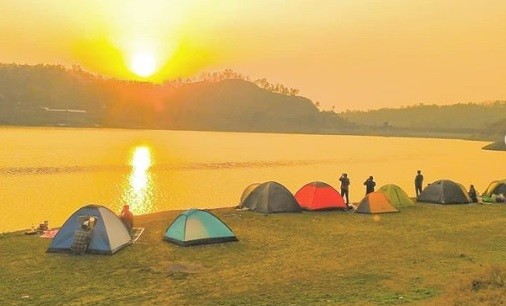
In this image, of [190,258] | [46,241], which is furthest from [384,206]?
[46,241]

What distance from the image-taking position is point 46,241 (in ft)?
60.8

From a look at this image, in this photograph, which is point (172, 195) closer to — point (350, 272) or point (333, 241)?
point (333, 241)

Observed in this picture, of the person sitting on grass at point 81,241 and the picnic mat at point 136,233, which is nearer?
the person sitting on grass at point 81,241

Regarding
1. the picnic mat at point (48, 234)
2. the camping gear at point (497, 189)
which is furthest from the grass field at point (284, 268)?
the camping gear at point (497, 189)

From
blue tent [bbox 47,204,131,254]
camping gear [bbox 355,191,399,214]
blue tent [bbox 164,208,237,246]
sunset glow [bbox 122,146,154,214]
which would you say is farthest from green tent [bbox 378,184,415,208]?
sunset glow [bbox 122,146,154,214]

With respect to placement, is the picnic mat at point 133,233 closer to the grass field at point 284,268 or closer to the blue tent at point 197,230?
the grass field at point 284,268

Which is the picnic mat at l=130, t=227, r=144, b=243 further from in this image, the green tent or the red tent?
the green tent

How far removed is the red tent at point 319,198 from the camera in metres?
25.4

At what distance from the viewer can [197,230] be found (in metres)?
18.2

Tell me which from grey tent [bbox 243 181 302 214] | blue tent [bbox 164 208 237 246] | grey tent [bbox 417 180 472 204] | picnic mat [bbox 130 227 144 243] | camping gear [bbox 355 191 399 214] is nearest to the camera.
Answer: blue tent [bbox 164 208 237 246]

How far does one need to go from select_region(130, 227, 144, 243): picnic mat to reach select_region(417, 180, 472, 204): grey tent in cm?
1751

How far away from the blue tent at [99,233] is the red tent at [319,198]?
35.2ft

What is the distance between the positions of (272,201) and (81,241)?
428 inches

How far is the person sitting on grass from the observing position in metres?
16.3
